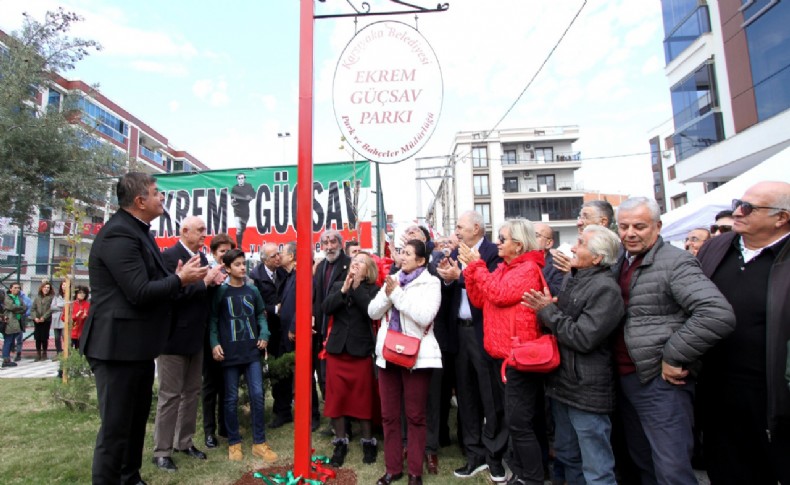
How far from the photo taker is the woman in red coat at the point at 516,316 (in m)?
3.00

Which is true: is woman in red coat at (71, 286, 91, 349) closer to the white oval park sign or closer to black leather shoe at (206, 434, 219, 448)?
black leather shoe at (206, 434, 219, 448)

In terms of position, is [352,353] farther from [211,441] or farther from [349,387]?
[211,441]

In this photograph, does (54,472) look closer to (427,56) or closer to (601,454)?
(601,454)

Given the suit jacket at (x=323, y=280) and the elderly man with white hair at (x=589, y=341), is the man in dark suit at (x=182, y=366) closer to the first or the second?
the suit jacket at (x=323, y=280)

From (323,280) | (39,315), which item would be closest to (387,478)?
(323,280)

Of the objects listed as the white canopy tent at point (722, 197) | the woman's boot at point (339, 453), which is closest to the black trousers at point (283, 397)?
the woman's boot at point (339, 453)

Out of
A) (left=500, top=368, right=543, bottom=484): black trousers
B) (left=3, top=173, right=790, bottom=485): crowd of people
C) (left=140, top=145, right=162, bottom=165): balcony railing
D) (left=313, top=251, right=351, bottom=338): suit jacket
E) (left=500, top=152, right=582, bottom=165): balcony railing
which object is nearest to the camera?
(left=3, top=173, right=790, bottom=485): crowd of people

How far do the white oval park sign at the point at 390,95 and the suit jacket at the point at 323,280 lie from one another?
1.35 metres

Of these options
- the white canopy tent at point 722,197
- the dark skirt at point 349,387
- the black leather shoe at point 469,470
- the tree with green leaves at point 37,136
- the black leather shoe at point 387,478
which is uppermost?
the tree with green leaves at point 37,136

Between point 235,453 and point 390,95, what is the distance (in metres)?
3.42

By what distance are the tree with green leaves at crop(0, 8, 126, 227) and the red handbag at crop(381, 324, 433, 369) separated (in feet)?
38.9

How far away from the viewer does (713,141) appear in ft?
52.0

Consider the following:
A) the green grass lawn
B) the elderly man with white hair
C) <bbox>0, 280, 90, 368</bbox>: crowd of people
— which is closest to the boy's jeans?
the green grass lawn

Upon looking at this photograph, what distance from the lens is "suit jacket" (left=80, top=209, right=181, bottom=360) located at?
262cm
